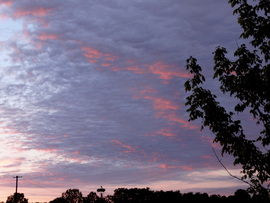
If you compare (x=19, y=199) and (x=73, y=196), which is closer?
(x=19, y=199)

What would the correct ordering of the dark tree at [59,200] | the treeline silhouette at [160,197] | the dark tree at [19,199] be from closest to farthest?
1. the treeline silhouette at [160,197]
2. the dark tree at [19,199]
3. the dark tree at [59,200]

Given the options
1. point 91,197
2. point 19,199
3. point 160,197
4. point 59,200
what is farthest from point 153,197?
point 19,199

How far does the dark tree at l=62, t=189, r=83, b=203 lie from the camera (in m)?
174

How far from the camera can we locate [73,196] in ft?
577

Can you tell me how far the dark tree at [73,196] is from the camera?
572ft

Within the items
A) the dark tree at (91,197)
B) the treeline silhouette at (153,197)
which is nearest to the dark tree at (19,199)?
the treeline silhouette at (153,197)

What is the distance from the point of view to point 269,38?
12516 millimetres

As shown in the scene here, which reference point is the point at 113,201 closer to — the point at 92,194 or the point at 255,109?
the point at 92,194

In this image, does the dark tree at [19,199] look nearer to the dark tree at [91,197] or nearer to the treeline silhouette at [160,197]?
the treeline silhouette at [160,197]

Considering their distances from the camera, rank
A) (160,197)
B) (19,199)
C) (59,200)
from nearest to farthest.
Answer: (160,197)
(19,199)
(59,200)

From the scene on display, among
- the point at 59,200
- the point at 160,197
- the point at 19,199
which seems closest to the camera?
the point at 160,197

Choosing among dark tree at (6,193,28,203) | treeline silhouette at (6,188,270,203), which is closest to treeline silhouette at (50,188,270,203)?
treeline silhouette at (6,188,270,203)

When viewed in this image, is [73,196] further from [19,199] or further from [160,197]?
[160,197]

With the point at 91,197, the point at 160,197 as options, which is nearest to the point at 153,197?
the point at 160,197
